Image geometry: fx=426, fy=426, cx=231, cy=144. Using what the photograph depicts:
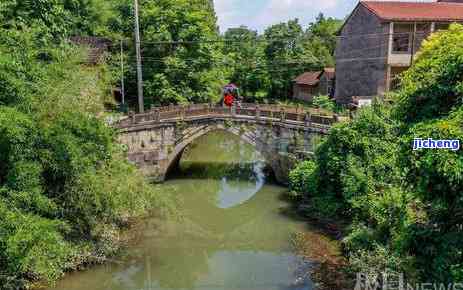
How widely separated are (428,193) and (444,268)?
1.18m

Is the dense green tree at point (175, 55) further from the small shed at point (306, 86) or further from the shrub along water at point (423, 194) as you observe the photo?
the shrub along water at point (423, 194)

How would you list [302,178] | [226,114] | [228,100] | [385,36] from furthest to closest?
[385,36]
[228,100]
[226,114]
[302,178]

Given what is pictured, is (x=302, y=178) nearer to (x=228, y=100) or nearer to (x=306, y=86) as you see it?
(x=228, y=100)

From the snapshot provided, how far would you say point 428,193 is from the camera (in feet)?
22.4

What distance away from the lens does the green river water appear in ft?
42.3

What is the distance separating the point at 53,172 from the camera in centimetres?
1214

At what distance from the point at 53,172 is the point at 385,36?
20.8 m

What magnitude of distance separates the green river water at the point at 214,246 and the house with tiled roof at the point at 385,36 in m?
9.20

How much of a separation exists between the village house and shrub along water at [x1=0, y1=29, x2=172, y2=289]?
78.1 feet

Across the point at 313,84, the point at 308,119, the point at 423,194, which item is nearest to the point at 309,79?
the point at 313,84

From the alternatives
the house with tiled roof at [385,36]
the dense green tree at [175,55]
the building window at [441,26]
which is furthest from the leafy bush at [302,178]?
the building window at [441,26]

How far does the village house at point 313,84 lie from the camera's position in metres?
35.7

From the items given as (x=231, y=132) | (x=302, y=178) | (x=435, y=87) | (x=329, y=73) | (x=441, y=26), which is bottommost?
(x=302, y=178)

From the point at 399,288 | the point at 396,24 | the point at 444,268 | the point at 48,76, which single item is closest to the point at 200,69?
the point at 396,24
